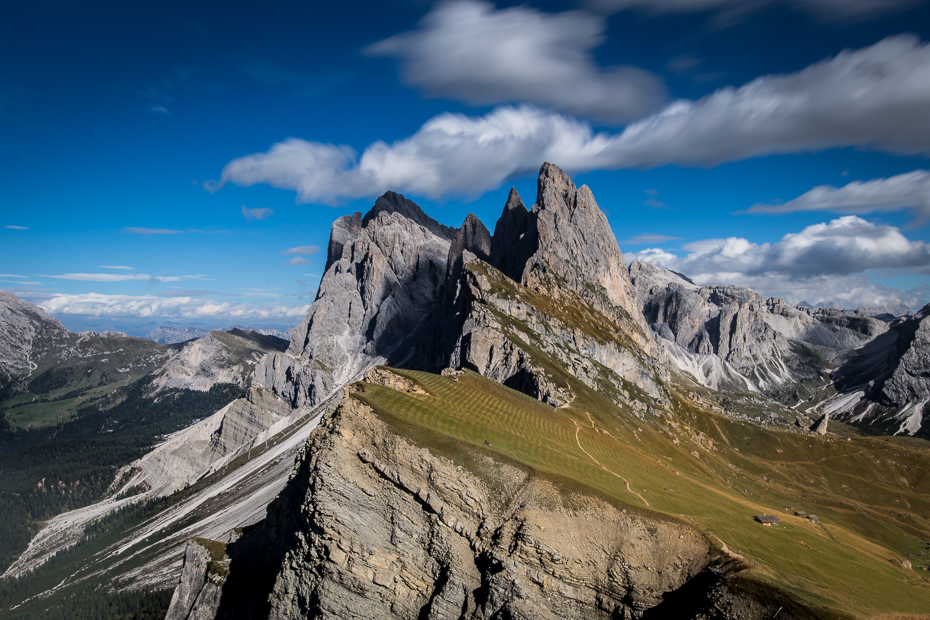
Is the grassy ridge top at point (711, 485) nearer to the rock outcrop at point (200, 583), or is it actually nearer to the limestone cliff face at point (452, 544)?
the limestone cliff face at point (452, 544)

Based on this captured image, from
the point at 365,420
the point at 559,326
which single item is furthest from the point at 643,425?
the point at 365,420

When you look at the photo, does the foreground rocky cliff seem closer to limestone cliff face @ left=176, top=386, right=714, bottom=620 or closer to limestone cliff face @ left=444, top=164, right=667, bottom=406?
limestone cliff face @ left=176, top=386, right=714, bottom=620

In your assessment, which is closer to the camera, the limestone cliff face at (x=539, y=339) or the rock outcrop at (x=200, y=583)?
the rock outcrop at (x=200, y=583)

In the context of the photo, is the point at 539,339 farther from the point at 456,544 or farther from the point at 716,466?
the point at 456,544

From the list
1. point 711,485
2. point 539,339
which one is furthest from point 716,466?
point 539,339

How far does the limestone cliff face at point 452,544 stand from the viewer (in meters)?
35.5

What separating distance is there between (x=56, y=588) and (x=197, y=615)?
142 m

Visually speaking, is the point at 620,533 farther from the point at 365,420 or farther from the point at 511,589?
the point at 365,420

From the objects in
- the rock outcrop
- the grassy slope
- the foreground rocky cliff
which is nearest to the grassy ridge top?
the grassy slope

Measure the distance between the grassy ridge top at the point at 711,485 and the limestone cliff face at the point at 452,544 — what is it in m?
2.32

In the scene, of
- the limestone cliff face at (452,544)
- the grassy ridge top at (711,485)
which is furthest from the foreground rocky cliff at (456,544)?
the grassy ridge top at (711,485)

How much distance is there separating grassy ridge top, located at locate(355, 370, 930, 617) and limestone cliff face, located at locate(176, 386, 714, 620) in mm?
2325

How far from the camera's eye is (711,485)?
85.1 meters

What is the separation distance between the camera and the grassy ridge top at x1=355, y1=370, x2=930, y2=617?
40.9 metres
